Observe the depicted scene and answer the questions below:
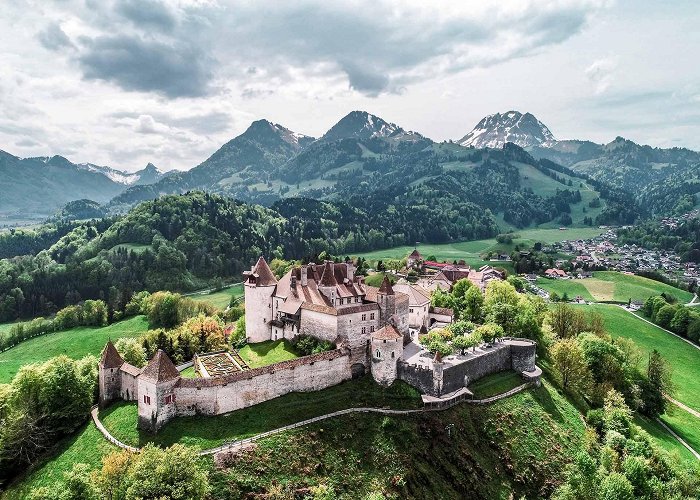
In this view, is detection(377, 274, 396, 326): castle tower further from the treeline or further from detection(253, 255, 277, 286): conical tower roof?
the treeline

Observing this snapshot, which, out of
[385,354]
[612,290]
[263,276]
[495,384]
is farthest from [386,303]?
[612,290]

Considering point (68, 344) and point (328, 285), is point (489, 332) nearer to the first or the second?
point (328, 285)

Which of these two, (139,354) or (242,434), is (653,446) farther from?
(139,354)

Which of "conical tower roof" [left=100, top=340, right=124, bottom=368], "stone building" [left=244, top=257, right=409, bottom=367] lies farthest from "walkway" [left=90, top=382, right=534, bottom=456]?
"stone building" [left=244, top=257, right=409, bottom=367]

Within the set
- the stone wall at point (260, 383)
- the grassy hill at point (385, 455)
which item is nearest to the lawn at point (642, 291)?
the grassy hill at point (385, 455)

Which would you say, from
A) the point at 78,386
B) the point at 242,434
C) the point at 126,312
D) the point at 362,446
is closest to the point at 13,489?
the point at 78,386

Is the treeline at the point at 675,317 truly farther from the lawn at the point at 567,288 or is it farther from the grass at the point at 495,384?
the grass at the point at 495,384
